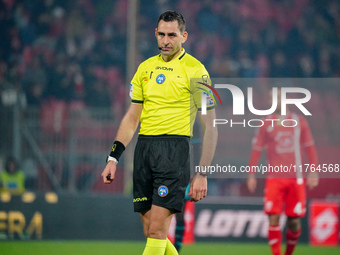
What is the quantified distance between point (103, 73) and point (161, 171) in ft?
38.6

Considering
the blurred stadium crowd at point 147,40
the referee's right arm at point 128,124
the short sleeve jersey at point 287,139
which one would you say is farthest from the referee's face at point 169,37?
the blurred stadium crowd at point 147,40

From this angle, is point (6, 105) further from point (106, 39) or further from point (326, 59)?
point (326, 59)

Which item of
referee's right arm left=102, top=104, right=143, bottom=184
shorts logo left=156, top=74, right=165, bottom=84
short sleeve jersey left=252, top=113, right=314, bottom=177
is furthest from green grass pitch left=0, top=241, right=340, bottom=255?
shorts logo left=156, top=74, right=165, bottom=84

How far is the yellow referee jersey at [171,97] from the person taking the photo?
16.6ft

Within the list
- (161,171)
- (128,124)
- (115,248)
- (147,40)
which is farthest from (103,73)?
(161,171)

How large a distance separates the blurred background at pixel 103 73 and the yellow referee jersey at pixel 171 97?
6.21 metres

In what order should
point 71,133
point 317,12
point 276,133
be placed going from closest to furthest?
point 276,133, point 71,133, point 317,12

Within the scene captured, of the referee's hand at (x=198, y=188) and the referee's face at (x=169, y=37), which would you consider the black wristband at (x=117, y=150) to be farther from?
the referee's face at (x=169, y=37)

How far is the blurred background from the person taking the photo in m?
11.4

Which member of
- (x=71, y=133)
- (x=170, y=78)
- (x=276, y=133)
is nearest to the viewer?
(x=170, y=78)

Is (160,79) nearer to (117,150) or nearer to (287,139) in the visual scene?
(117,150)

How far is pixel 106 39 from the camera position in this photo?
17672 mm

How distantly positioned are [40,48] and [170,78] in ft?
41.4

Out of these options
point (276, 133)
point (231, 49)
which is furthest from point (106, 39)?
point (276, 133)
